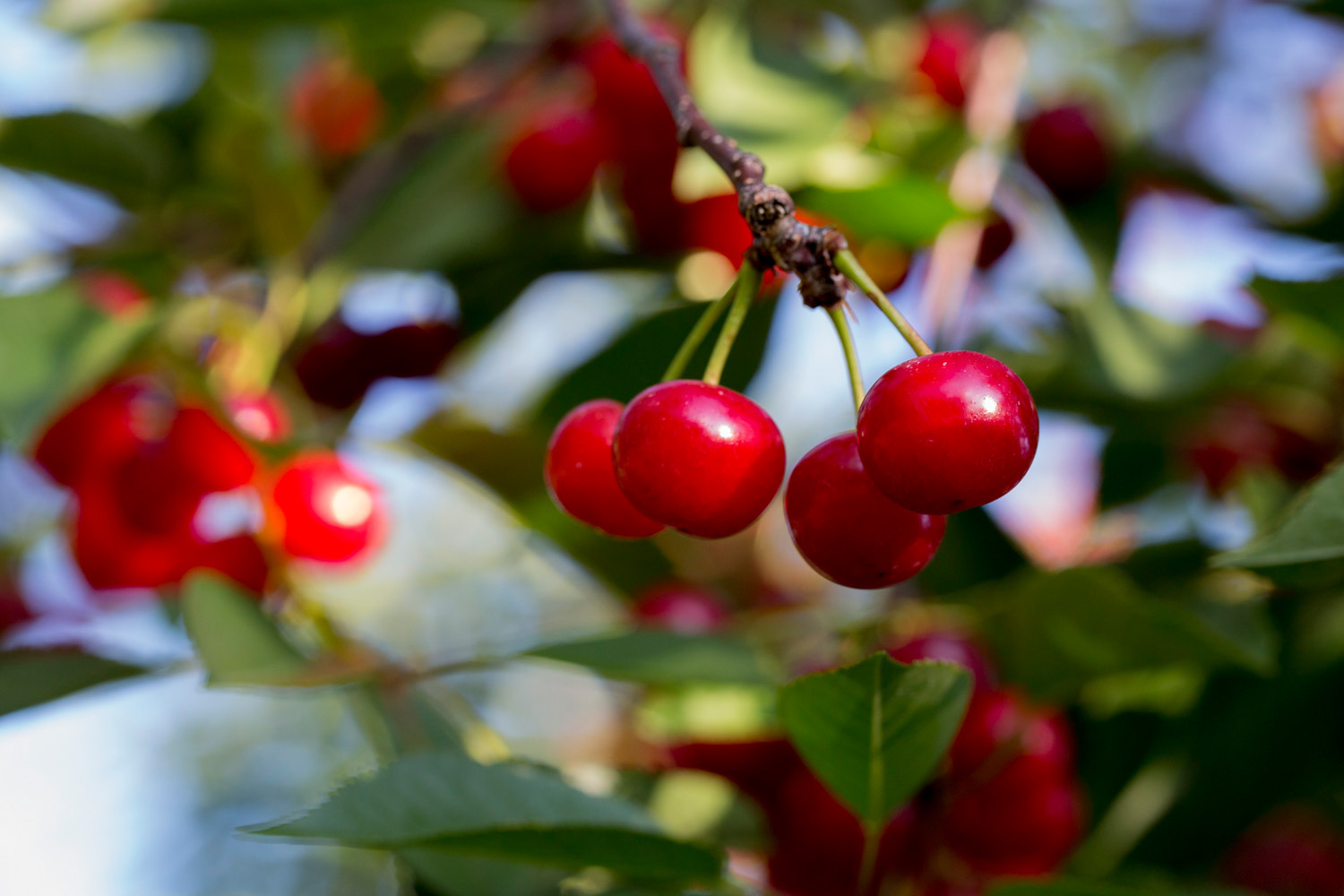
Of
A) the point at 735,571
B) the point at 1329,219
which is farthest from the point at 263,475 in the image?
the point at 1329,219

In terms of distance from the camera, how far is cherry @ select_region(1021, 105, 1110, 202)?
4.30ft

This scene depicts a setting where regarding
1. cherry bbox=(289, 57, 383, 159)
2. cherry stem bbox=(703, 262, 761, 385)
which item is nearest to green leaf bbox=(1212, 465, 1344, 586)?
cherry stem bbox=(703, 262, 761, 385)

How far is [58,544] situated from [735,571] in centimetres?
100

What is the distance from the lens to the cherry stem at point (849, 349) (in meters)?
0.47

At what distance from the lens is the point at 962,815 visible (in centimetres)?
97

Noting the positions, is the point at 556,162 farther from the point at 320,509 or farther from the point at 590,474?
the point at 590,474

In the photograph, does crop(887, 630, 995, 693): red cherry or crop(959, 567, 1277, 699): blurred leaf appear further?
crop(887, 630, 995, 693): red cherry

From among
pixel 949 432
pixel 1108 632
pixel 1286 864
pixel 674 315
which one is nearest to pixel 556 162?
pixel 674 315

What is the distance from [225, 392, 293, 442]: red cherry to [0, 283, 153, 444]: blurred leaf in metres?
0.13

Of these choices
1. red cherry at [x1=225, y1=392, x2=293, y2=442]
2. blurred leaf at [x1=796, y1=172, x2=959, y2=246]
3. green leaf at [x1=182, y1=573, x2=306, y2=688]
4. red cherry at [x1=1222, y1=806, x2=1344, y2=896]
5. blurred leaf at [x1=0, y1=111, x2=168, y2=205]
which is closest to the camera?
green leaf at [x1=182, y1=573, x2=306, y2=688]

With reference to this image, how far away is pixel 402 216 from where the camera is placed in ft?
3.83

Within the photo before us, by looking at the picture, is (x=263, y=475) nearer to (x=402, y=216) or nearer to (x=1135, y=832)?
(x=402, y=216)

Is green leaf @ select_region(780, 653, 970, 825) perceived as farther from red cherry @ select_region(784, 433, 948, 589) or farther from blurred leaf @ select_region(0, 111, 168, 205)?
blurred leaf @ select_region(0, 111, 168, 205)

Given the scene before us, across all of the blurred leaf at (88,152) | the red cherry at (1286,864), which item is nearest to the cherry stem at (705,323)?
the blurred leaf at (88,152)
